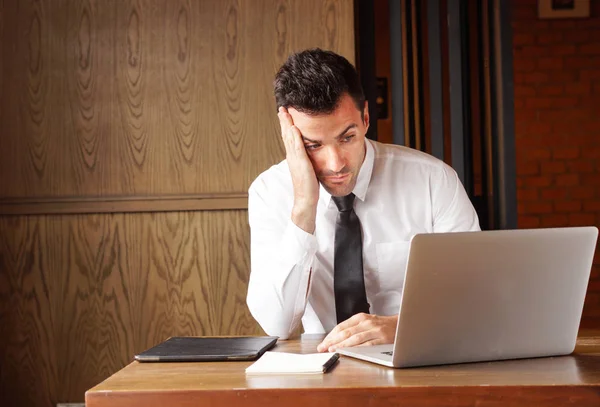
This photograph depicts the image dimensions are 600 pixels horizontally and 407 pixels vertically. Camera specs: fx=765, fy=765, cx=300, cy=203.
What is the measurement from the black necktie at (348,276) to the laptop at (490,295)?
623mm

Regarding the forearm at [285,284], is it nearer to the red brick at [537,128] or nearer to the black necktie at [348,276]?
the black necktie at [348,276]

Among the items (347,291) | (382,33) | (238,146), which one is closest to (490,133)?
(238,146)

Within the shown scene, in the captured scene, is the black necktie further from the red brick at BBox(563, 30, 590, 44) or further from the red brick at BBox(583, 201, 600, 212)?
the red brick at BBox(563, 30, 590, 44)

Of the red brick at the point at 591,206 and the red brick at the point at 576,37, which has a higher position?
the red brick at the point at 576,37

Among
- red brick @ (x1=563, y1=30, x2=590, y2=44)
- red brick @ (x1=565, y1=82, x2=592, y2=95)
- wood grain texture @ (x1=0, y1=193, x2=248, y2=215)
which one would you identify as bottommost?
wood grain texture @ (x1=0, y1=193, x2=248, y2=215)

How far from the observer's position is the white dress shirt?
214 cm

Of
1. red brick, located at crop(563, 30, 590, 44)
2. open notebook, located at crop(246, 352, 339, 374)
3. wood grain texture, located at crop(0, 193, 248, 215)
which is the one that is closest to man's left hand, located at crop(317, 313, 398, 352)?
open notebook, located at crop(246, 352, 339, 374)

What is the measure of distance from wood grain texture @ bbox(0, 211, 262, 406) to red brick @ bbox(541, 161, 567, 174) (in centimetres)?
291

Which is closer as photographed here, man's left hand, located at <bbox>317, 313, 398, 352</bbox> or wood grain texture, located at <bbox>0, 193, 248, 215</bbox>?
man's left hand, located at <bbox>317, 313, 398, 352</bbox>

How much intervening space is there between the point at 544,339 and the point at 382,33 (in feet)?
14.0

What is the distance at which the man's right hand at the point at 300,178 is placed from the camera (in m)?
1.94

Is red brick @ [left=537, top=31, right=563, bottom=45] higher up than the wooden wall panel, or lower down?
higher up

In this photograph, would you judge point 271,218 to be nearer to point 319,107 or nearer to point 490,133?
point 319,107

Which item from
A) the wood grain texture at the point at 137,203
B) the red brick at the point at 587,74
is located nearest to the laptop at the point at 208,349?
the wood grain texture at the point at 137,203
